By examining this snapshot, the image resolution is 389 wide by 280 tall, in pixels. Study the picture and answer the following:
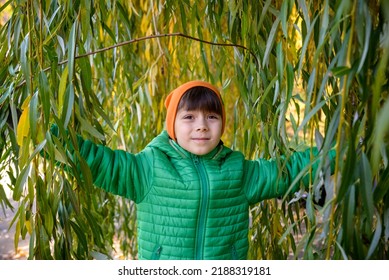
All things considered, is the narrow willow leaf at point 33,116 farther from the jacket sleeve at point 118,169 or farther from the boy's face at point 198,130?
the boy's face at point 198,130

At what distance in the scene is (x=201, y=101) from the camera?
1.21 metres

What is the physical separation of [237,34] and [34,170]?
0.72 m

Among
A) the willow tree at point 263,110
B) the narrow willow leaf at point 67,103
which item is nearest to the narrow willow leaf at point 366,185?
the willow tree at point 263,110

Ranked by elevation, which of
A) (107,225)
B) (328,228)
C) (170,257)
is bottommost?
(107,225)

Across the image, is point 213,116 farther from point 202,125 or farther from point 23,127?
point 23,127

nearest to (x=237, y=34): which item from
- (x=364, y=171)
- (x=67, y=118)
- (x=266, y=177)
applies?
(x=266, y=177)

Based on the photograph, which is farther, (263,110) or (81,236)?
(263,110)

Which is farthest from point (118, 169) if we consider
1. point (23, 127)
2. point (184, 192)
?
point (23, 127)

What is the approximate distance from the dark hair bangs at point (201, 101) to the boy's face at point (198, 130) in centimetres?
1

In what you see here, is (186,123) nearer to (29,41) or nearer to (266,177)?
(266,177)

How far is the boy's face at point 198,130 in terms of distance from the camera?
119cm

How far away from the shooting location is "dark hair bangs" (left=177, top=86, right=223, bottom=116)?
121 cm

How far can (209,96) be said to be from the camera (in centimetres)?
122

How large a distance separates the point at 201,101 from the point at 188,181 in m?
0.20
